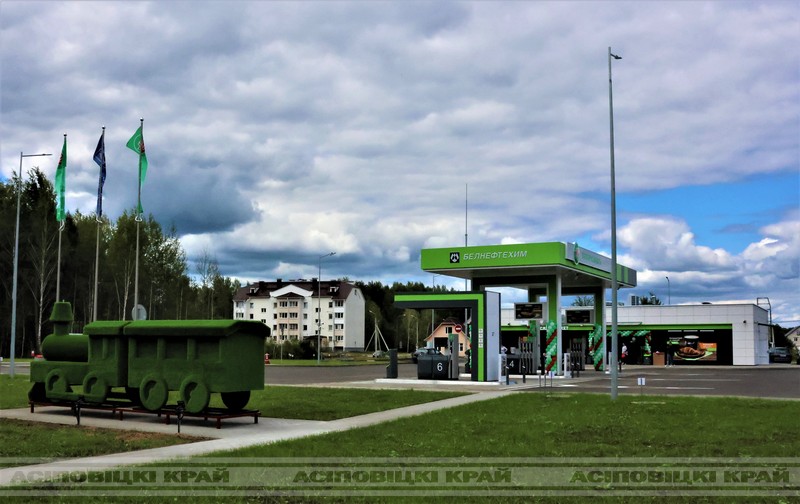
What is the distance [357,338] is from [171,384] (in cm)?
11345

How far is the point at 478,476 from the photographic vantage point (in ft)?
30.3

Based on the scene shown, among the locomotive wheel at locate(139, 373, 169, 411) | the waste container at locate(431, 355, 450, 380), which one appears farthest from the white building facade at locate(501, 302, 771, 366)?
the locomotive wheel at locate(139, 373, 169, 411)

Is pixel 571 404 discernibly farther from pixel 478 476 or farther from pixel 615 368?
pixel 478 476

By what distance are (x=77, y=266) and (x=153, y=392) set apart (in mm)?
63419

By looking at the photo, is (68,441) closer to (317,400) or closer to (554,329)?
(317,400)

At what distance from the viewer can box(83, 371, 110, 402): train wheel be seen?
1669 centimetres

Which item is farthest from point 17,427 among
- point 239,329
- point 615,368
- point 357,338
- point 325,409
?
point 357,338

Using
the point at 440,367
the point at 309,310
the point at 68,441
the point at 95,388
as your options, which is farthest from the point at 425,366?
the point at 309,310

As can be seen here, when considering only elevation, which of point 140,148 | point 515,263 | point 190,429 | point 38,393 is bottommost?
point 190,429

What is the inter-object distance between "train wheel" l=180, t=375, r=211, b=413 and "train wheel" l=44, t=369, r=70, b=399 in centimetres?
401

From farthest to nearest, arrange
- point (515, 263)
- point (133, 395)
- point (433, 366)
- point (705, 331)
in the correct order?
point (705, 331) < point (515, 263) < point (433, 366) < point (133, 395)

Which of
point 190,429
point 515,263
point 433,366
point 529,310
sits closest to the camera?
point 190,429

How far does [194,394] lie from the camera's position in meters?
15.1

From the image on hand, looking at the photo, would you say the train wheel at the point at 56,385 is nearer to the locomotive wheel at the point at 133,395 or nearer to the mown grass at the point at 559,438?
the locomotive wheel at the point at 133,395
